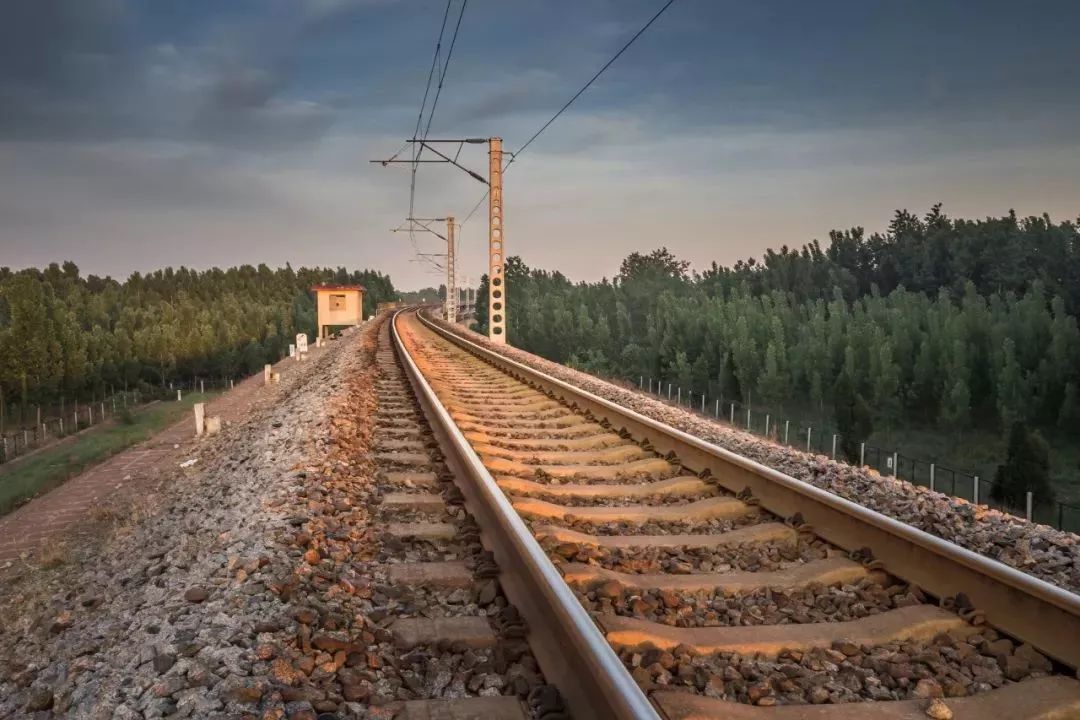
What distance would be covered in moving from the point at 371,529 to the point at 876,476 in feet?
13.2

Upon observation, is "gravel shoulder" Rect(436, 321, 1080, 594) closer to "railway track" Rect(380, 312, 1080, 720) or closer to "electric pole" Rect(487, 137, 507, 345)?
"railway track" Rect(380, 312, 1080, 720)

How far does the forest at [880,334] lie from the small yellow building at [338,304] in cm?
1820

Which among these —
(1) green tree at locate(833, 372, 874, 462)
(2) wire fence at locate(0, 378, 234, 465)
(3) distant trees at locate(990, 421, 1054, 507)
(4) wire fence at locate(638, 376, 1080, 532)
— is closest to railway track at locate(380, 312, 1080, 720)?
(4) wire fence at locate(638, 376, 1080, 532)

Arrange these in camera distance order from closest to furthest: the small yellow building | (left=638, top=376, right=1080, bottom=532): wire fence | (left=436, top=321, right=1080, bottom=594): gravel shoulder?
(left=436, top=321, right=1080, bottom=594): gravel shoulder, (left=638, top=376, right=1080, bottom=532): wire fence, the small yellow building

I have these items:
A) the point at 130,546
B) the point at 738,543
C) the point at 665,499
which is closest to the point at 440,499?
the point at 665,499

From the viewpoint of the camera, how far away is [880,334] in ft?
152

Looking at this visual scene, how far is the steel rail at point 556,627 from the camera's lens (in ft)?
7.93

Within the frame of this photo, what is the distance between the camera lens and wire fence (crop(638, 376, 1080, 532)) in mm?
17089

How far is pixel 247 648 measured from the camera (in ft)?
10.5

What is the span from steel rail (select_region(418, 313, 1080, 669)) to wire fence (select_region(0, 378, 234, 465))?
44.9 m

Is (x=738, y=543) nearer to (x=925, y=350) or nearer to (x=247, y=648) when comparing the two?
(x=247, y=648)

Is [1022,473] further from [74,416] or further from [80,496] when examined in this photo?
[74,416]

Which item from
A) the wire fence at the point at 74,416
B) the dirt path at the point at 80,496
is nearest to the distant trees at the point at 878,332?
the dirt path at the point at 80,496

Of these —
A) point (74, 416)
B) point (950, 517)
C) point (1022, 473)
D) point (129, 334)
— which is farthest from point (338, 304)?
point (129, 334)
